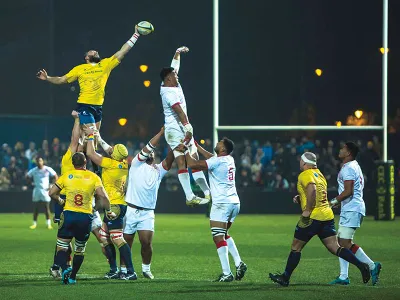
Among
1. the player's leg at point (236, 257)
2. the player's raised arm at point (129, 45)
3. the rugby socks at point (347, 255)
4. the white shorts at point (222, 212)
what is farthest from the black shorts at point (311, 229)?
the player's raised arm at point (129, 45)

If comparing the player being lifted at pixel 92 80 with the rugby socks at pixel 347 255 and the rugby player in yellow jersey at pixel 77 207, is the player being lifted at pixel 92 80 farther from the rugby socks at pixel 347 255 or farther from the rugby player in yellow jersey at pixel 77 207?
the rugby socks at pixel 347 255

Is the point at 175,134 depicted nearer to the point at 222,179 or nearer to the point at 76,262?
the point at 222,179

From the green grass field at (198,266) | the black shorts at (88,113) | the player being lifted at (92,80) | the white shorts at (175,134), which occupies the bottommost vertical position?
the green grass field at (198,266)

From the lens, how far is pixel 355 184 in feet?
52.1

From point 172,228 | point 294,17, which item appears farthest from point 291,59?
point 172,228

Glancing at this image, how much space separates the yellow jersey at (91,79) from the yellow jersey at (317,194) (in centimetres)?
425

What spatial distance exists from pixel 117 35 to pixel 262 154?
27.3 ft

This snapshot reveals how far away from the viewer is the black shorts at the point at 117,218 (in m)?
15.9

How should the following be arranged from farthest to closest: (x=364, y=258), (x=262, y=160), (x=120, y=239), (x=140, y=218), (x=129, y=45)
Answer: (x=262, y=160) → (x=129, y=45) → (x=140, y=218) → (x=120, y=239) → (x=364, y=258)

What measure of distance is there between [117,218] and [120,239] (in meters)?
0.41

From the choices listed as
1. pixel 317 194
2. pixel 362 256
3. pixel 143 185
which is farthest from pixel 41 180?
pixel 317 194

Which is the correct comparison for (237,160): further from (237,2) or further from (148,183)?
(148,183)

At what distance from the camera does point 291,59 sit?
1433 inches

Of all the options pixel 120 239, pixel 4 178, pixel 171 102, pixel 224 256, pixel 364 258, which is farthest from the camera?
pixel 4 178
